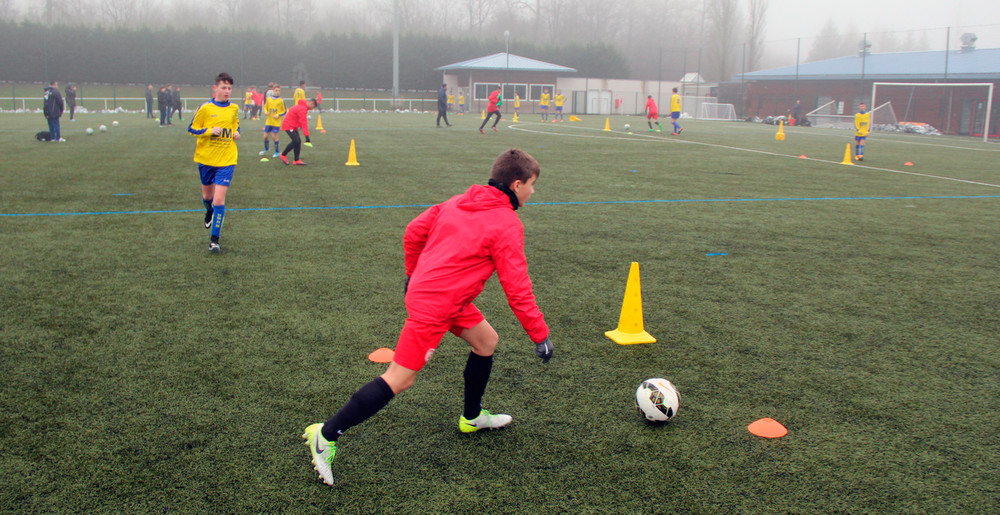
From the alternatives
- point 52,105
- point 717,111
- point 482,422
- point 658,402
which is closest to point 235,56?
point 717,111

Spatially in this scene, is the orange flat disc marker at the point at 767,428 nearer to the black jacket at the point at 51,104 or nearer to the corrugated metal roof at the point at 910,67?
the black jacket at the point at 51,104

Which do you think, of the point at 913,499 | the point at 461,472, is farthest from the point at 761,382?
the point at 461,472

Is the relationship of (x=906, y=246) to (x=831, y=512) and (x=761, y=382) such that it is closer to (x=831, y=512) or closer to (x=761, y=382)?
(x=761, y=382)

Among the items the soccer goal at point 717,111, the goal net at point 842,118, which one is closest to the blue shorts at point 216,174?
Result: the goal net at point 842,118

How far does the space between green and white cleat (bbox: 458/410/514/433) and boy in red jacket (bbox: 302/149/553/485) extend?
65cm

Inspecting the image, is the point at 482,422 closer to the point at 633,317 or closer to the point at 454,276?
the point at 454,276

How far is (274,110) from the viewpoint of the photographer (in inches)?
667

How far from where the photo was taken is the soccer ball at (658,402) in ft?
12.4

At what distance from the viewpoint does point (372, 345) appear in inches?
195

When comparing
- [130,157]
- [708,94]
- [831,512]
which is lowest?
[831,512]

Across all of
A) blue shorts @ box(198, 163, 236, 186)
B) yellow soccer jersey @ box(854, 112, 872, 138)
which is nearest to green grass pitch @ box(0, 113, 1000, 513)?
blue shorts @ box(198, 163, 236, 186)

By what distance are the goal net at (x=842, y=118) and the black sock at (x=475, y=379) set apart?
1589 inches

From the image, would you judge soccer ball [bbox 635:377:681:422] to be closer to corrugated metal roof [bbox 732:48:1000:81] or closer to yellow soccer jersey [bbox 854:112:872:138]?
yellow soccer jersey [bbox 854:112:872:138]

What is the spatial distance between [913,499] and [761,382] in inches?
51.7
